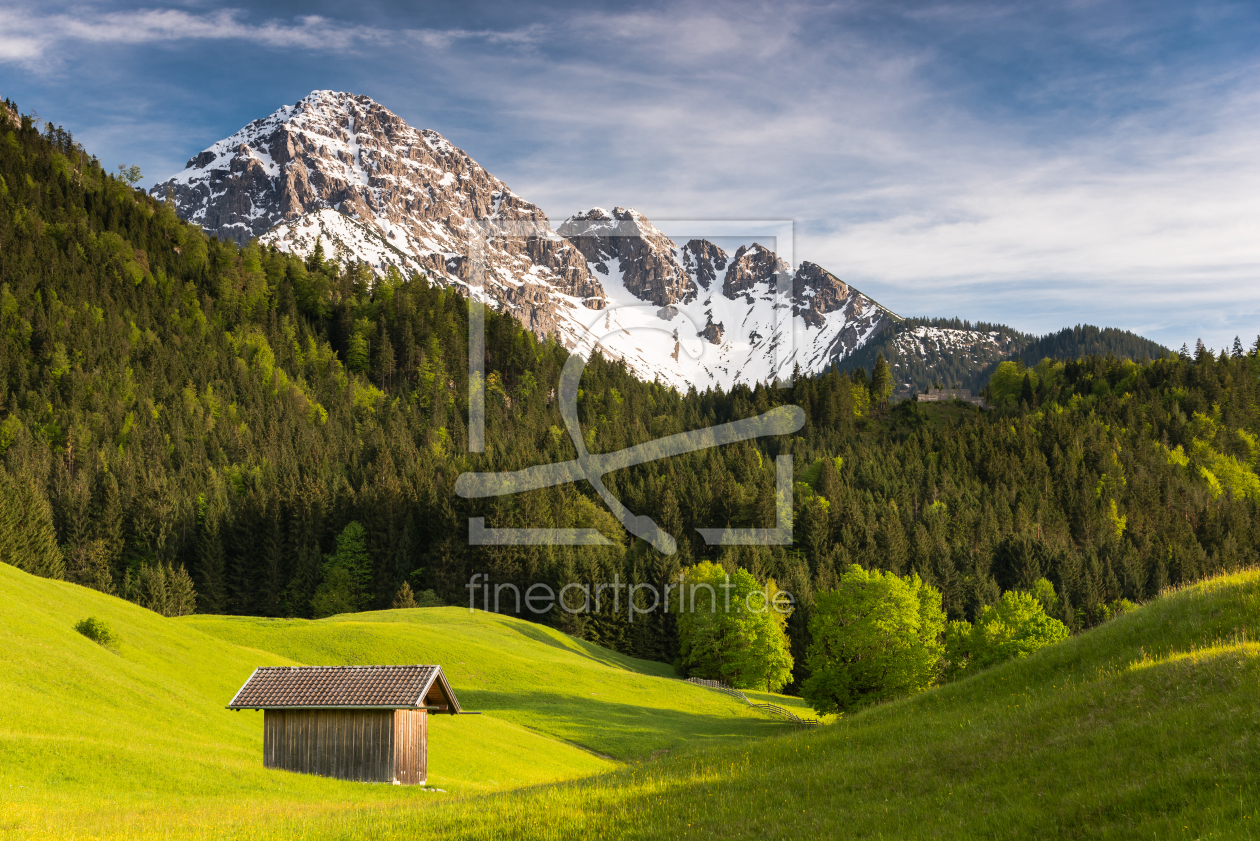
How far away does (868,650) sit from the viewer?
2753 inches

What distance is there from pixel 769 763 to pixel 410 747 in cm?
2169

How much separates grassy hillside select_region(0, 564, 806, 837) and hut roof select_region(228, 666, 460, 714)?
8.93 feet

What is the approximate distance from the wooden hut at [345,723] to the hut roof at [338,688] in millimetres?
47

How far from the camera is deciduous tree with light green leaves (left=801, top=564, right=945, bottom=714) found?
6856 centimetres

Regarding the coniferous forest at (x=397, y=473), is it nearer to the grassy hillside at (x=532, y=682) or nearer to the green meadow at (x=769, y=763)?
the grassy hillside at (x=532, y=682)

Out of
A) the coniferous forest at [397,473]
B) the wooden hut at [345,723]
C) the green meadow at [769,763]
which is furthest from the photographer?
the coniferous forest at [397,473]

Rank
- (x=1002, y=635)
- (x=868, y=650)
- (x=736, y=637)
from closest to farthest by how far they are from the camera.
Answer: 1. (x=868, y=650)
2. (x=1002, y=635)
3. (x=736, y=637)

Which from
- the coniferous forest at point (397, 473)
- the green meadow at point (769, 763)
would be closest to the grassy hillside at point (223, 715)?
the green meadow at point (769, 763)

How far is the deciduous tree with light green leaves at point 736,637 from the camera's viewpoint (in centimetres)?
9025

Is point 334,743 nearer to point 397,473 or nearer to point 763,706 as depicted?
point 763,706

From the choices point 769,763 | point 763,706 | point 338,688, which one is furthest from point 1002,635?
point 338,688

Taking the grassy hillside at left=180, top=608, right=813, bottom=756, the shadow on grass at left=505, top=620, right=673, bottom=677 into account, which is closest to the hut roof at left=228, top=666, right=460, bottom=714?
the grassy hillside at left=180, top=608, right=813, bottom=756

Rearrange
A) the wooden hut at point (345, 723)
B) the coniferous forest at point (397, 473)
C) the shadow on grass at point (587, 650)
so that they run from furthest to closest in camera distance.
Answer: the coniferous forest at point (397, 473) < the shadow on grass at point (587, 650) < the wooden hut at point (345, 723)

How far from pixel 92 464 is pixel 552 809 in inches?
5350
